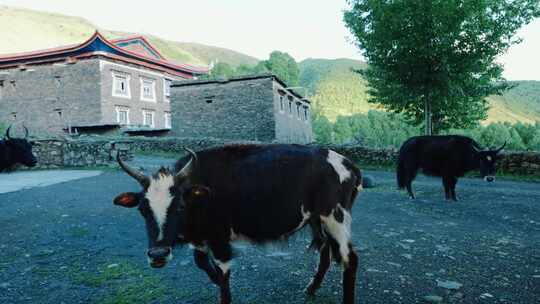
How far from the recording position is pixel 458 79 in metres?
15.9

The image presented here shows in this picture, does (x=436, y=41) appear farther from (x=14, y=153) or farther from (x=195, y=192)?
(x=14, y=153)

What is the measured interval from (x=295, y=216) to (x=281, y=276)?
120 centimetres

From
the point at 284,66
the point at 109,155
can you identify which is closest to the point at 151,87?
the point at 109,155

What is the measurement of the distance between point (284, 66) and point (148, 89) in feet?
90.9

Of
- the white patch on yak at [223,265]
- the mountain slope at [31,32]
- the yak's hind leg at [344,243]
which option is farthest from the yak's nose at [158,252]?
the mountain slope at [31,32]

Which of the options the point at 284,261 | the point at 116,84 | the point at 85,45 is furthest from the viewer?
the point at 116,84

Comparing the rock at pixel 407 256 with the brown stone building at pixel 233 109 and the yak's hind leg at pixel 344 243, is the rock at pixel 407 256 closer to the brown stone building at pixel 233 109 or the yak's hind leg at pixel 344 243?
the yak's hind leg at pixel 344 243

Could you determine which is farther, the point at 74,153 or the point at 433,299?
the point at 74,153

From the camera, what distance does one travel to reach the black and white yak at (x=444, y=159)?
9148 millimetres

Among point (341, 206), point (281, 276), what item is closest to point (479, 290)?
point (341, 206)

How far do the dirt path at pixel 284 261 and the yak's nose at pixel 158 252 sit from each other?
0.97 metres

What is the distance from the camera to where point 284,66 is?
183 feet

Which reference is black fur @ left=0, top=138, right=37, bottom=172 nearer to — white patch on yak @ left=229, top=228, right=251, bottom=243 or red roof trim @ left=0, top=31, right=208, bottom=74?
white patch on yak @ left=229, top=228, right=251, bottom=243

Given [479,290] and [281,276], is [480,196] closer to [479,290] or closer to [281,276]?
[479,290]
